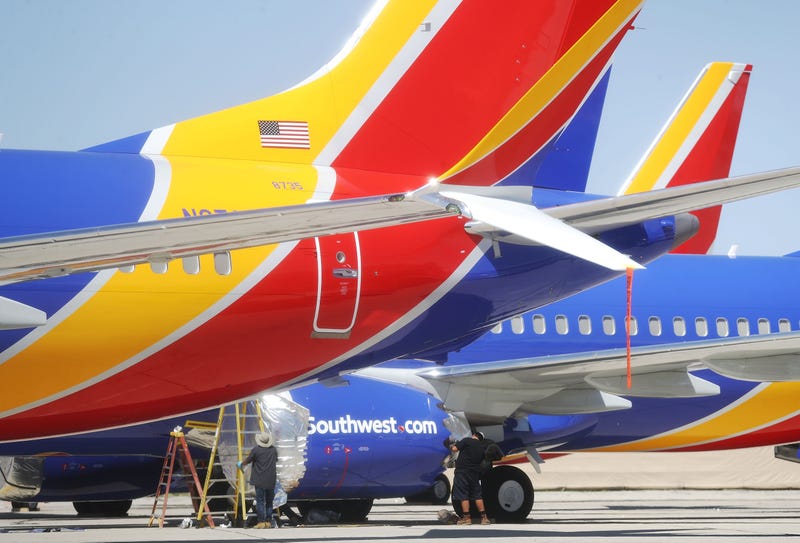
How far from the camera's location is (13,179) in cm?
871

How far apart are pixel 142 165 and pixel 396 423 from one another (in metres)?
5.36

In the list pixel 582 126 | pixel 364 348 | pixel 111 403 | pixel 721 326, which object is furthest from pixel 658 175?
pixel 111 403

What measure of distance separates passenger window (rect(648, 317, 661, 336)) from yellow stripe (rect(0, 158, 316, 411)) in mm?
9218

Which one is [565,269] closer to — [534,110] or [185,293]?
[534,110]

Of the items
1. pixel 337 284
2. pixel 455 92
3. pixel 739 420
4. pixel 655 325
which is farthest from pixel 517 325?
pixel 337 284

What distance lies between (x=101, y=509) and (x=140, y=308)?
1067 centimetres

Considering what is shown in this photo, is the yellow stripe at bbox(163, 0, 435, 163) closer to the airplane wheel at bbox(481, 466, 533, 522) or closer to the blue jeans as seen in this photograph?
the blue jeans

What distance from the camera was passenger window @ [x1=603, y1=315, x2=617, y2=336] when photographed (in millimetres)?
17312

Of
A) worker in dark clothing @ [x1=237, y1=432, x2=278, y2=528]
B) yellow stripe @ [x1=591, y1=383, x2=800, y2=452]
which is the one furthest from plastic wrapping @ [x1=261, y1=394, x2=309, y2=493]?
yellow stripe @ [x1=591, y1=383, x2=800, y2=452]

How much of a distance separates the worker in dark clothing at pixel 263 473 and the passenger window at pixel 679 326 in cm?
722

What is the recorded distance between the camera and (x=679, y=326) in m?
17.8

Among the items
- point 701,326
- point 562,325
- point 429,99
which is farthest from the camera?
point 701,326

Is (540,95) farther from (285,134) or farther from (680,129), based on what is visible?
(680,129)

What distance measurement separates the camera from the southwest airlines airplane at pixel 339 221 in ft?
28.1
